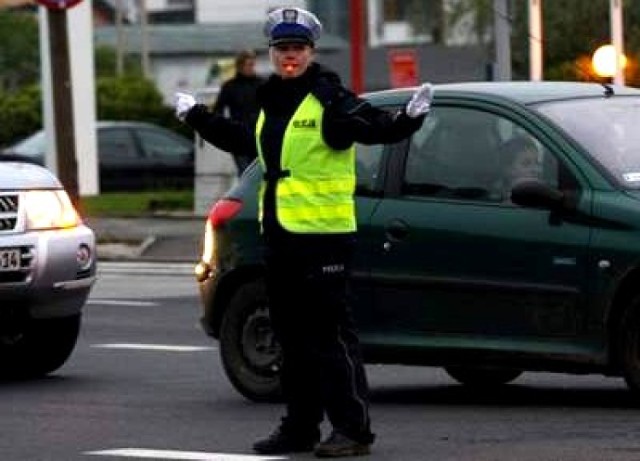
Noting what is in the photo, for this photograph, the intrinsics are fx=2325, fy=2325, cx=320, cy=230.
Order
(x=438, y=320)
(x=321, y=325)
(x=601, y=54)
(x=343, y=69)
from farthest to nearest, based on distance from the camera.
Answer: (x=343, y=69) → (x=601, y=54) → (x=438, y=320) → (x=321, y=325)

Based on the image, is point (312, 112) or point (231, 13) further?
point (231, 13)

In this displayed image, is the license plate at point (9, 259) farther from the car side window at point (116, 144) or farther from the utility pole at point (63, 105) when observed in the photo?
the car side window at point (116, 144)

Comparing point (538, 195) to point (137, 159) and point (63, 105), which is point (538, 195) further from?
point (137, 159)

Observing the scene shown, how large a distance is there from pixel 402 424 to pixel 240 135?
4.99 ft

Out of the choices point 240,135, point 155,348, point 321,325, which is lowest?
point 155,348

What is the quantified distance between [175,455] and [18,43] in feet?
221

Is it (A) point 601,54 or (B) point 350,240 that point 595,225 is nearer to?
(B) point 350,240

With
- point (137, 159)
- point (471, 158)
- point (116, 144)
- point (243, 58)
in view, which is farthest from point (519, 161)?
point (116, 144)

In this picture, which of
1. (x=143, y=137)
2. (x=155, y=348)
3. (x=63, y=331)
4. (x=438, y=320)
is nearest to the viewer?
(x=438, y=320)

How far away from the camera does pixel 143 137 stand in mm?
35469

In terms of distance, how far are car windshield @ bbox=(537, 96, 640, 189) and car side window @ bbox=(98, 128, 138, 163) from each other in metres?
24.8

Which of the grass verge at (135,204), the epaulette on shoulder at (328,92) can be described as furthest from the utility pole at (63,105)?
the epaulette on shoulder at (328,92)

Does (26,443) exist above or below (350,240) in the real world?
below

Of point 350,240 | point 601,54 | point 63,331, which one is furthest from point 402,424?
point 601,54
